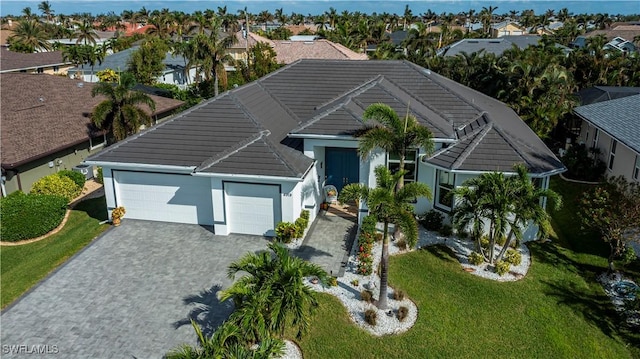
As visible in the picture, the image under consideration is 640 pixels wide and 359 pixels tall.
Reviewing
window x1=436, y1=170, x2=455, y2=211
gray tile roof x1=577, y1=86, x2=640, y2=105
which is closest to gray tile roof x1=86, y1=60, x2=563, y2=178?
window x1=436, y1=170, x2=455, y2=211

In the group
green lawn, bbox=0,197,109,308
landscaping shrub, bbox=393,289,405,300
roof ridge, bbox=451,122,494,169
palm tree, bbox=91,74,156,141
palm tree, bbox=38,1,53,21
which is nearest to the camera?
landscaping shrub, bbox=393,289,405,300

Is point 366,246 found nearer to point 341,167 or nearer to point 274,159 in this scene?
point 274,159

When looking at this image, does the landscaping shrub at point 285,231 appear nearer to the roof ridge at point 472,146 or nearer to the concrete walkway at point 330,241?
the concrete walkway at point 330,241

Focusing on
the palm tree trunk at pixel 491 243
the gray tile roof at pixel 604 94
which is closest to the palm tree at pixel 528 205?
the palm tree trunk at pixel 491 243

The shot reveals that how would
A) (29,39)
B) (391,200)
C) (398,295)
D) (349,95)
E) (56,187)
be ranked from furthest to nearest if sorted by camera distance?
(29,39), (349,95), (56,187), (398,295), (391,200)

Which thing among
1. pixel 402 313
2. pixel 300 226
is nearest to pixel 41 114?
pixel 300 226

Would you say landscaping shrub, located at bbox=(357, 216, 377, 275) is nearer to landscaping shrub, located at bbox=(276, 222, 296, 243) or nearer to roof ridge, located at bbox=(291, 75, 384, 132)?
landscaping shrub, located at bbox=(276, 222, 296, 243)

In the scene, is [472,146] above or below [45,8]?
below
